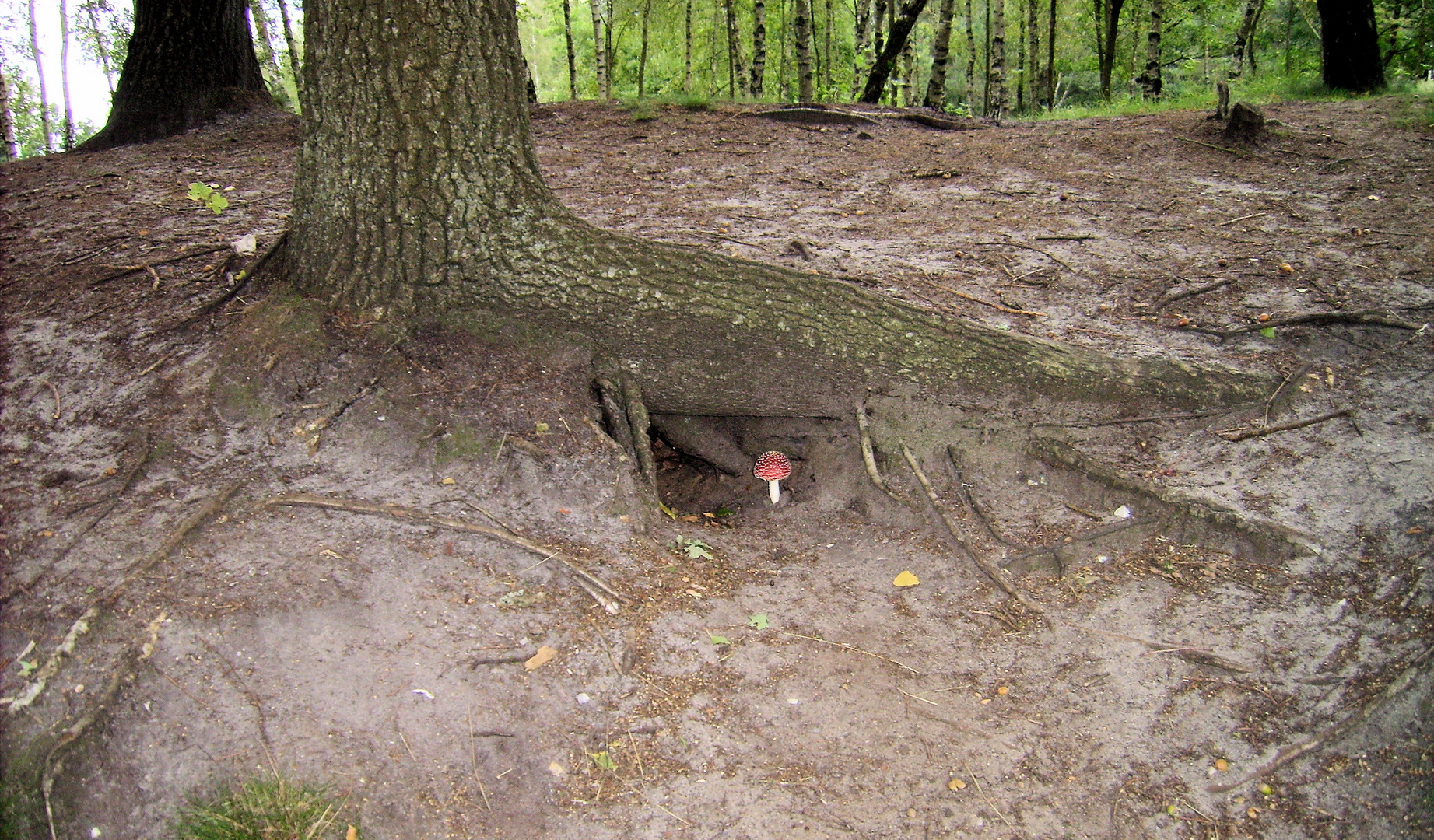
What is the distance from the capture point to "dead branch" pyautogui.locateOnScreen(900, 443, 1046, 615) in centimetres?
366

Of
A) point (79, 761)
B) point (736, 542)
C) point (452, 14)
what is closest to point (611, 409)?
point (736, 542)

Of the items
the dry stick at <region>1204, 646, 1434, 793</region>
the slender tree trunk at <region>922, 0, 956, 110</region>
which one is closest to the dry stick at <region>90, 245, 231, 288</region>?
the dry stick at <region>1204, 646, 1434, 793</region>

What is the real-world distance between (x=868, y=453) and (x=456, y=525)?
2175mm

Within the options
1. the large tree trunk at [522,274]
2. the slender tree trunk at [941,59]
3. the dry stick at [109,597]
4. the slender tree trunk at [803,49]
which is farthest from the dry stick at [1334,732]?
the slender tree trunk at [941,59]

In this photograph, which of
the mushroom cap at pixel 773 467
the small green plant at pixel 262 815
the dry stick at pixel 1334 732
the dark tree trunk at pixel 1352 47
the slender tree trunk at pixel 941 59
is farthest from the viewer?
the slender tree trunk at pixel 941 59

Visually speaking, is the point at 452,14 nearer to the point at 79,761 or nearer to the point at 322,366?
the point at 322,366

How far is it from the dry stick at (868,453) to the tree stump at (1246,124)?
6297 mm

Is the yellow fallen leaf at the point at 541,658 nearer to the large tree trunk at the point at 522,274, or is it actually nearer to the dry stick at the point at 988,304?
the large tree trunk at the point at 522,274

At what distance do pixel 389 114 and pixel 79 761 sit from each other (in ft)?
9.56

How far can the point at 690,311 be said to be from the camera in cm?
428

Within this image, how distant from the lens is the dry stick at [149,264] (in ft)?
15.8

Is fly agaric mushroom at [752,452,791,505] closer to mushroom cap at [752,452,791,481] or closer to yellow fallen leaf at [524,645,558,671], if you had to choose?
mushroom cap at [752,452,791,481]

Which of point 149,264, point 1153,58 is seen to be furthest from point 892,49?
point 149,264

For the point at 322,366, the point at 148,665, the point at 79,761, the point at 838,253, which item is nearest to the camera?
the point at 79,761
